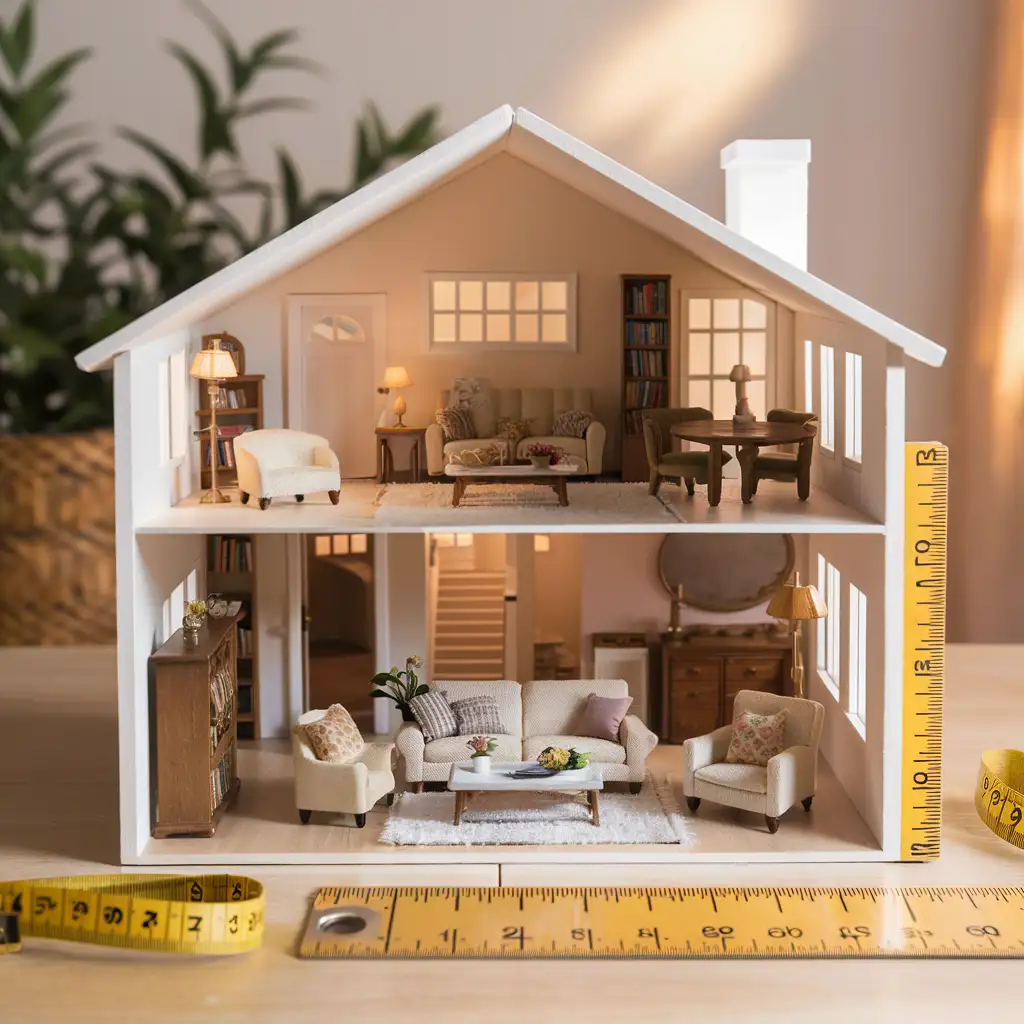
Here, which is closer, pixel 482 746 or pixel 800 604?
pixel 482 746

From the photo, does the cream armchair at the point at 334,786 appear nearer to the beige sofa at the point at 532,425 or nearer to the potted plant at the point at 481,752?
the potted plant at the point at 481,752

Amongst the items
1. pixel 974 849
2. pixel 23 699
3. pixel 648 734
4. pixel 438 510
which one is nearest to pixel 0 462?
pixel 23 699

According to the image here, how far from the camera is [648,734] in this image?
440 inches

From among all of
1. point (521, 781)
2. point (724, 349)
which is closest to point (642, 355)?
point (724, 349)

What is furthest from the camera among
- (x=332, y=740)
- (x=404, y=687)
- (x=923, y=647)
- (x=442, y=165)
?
(x=404, y=687)

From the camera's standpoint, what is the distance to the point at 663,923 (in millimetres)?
8734

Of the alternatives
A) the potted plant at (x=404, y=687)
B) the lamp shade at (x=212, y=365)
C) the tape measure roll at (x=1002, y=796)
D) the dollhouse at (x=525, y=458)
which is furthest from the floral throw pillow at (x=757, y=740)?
the lamp shade at (x=212, y=365)

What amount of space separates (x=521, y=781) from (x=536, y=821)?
1.27 ft

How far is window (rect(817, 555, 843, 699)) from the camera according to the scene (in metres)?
11.7

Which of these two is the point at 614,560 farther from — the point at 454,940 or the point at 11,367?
the point at 11,367

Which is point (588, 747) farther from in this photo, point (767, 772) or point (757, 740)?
point (767, 772)

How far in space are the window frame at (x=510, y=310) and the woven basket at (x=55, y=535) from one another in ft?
15.7

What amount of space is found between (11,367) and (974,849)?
10.9 m

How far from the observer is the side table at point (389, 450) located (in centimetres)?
1245
